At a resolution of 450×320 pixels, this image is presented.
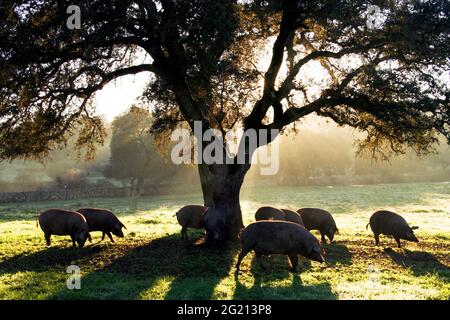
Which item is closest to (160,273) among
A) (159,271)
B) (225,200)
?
(159,271)

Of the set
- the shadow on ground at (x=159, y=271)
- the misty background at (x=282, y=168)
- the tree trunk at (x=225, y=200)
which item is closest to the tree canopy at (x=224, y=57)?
the tree trunk at (x=225, y=200)

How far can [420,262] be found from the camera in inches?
564

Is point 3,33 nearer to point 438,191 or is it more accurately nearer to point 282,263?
point 282,263

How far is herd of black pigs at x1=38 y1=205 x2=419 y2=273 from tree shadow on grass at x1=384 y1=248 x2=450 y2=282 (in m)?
1.24

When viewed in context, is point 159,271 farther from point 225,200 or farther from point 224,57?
point 224,57

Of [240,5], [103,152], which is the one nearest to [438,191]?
[240,5]

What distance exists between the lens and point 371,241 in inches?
731

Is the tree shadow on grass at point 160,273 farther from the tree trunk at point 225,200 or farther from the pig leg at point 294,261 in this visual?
the pig leg at point 294,261

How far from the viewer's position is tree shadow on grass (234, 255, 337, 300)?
10148 mm

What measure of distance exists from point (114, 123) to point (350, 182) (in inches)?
1562

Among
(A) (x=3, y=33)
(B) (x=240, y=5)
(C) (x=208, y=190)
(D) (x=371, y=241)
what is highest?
(B) (x=240, y=5)

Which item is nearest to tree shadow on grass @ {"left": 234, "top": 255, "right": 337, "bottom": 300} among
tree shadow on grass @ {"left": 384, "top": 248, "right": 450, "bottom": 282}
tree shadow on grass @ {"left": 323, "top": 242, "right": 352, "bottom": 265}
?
tree shadow on grass @ {"left": 323, "top": 242, "right": 352, "bottom": 265}

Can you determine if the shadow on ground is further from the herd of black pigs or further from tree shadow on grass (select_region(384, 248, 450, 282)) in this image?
tree shadow on grass (select_region(384, 248, 450, 282))

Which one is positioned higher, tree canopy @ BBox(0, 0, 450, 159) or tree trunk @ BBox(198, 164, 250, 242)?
tree canopy @ BBox(0, 0, 450, 159)
